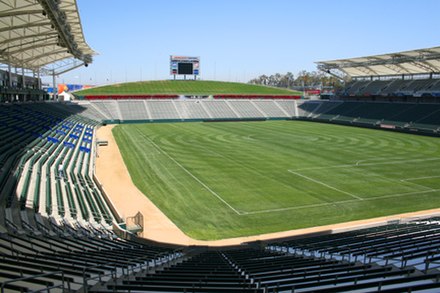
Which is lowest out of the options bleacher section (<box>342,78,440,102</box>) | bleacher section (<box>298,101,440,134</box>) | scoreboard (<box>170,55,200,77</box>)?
bleacher section (<box>298,101,440,134</box>)

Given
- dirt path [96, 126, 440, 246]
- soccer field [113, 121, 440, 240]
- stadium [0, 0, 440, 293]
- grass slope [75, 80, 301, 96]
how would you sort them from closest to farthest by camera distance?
1. stadium [0, 0, 440, 293]
2. dirt path [96, 126, 440, 246]
3. soccer field [113, 121, 440, 240]
4. grass slope [75, 80, 301, 96]

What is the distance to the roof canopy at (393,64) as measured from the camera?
53281 mm

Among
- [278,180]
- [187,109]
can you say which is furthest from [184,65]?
[278,180]

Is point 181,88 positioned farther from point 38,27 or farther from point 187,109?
point 38,27

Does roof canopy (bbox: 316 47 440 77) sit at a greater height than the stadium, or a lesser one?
greater

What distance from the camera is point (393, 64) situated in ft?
209

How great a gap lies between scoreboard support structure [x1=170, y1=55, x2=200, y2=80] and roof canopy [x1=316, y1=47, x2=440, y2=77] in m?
36.9

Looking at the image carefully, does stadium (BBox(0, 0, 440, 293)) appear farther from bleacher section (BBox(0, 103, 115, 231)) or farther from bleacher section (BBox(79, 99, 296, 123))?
bleacher section (BBox(79, 99, 296, 123))

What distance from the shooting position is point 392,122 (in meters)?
60.2

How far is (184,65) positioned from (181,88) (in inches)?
383

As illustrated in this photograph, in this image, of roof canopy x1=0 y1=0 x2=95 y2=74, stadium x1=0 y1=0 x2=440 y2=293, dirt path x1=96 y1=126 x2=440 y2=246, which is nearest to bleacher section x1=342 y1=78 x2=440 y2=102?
stadium x1=0 y1=0 x2=440 y2=293

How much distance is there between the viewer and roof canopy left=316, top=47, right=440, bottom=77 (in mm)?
53281

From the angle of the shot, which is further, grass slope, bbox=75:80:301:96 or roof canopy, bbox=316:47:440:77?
grass slope, bbox=75:80:301:96

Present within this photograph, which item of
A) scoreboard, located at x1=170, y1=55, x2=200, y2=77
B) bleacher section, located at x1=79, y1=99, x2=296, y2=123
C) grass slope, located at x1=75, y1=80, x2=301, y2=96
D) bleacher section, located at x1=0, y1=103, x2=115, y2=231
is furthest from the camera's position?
grass slope, located at x1=75, y1=80, x2=301, y2=96
